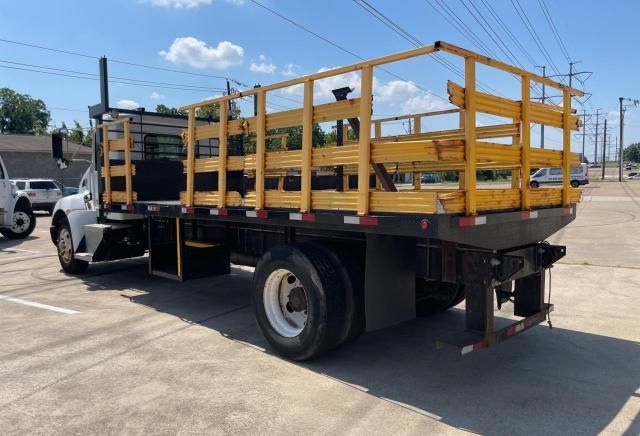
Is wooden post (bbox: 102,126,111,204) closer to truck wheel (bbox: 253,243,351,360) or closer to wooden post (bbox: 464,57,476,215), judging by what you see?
truck wheel (bbox: 253,243,351,360)

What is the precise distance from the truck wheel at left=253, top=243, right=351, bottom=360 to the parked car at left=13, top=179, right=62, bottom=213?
21141 millimetres

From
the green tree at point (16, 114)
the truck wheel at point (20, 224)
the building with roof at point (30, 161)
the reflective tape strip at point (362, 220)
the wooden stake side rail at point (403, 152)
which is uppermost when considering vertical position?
the green tree at point (16, 114)

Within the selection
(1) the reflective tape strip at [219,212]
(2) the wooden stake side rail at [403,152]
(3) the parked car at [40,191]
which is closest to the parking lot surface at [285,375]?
(1) the reflective tape strip at [219,212]

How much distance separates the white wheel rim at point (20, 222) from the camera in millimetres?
15188

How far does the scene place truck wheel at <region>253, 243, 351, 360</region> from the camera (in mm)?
4465

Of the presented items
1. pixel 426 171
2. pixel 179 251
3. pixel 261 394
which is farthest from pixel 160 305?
pixel 426 171

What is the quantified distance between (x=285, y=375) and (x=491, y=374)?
172 cm

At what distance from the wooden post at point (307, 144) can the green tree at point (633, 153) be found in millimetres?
192455

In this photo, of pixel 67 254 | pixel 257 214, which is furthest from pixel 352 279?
pixel 67 254

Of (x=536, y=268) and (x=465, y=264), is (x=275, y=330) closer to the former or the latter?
(x=465, y=264)

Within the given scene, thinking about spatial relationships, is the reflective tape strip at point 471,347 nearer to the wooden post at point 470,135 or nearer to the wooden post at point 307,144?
the wooden post at point 470,135

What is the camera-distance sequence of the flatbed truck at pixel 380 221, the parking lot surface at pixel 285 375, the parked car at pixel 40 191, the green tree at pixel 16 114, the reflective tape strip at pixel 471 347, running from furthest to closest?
the green tree at pixel 16 114, the parked car at pixel 40 191, the reflective tape strip at pixel 471 347, the flatbed truck at pixel 380 221, the parking lot surface at pixel 285 375

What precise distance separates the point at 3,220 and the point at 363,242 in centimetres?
1330

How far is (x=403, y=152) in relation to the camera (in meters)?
3.79
